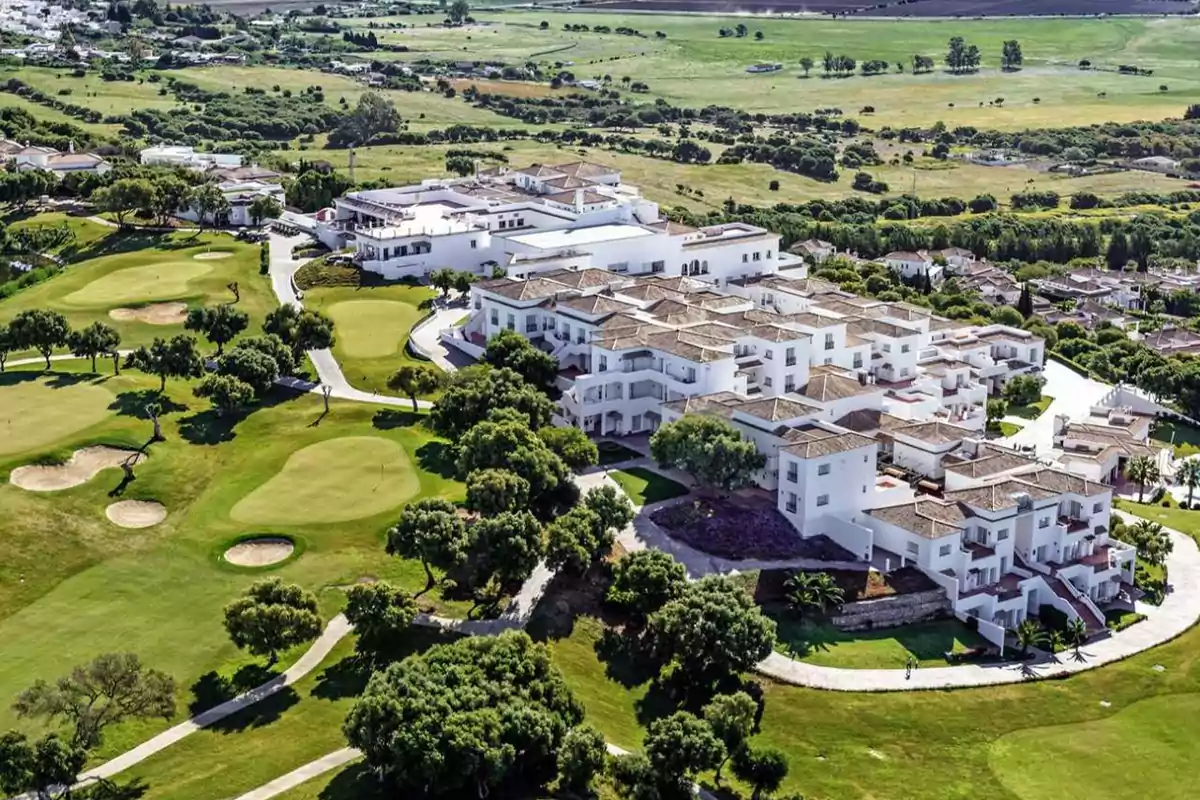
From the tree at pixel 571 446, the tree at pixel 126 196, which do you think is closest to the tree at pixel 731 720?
the tree at pixel 571 446

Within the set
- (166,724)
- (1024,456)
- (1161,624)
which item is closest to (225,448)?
(166,724)

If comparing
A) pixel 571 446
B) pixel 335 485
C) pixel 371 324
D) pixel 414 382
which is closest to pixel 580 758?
pixel 571 446

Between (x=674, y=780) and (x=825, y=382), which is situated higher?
(x=825, y=382)

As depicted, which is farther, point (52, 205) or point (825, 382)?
point (52, 205)

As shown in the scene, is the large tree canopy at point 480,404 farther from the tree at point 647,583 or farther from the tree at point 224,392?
the tree at point 647,583

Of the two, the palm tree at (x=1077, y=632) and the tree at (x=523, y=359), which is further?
the tree at (x=523, y=359)

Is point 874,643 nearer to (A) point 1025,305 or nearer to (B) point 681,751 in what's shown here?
(B) point 681,751

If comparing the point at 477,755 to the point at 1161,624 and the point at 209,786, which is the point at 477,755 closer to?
the point at 209,786
